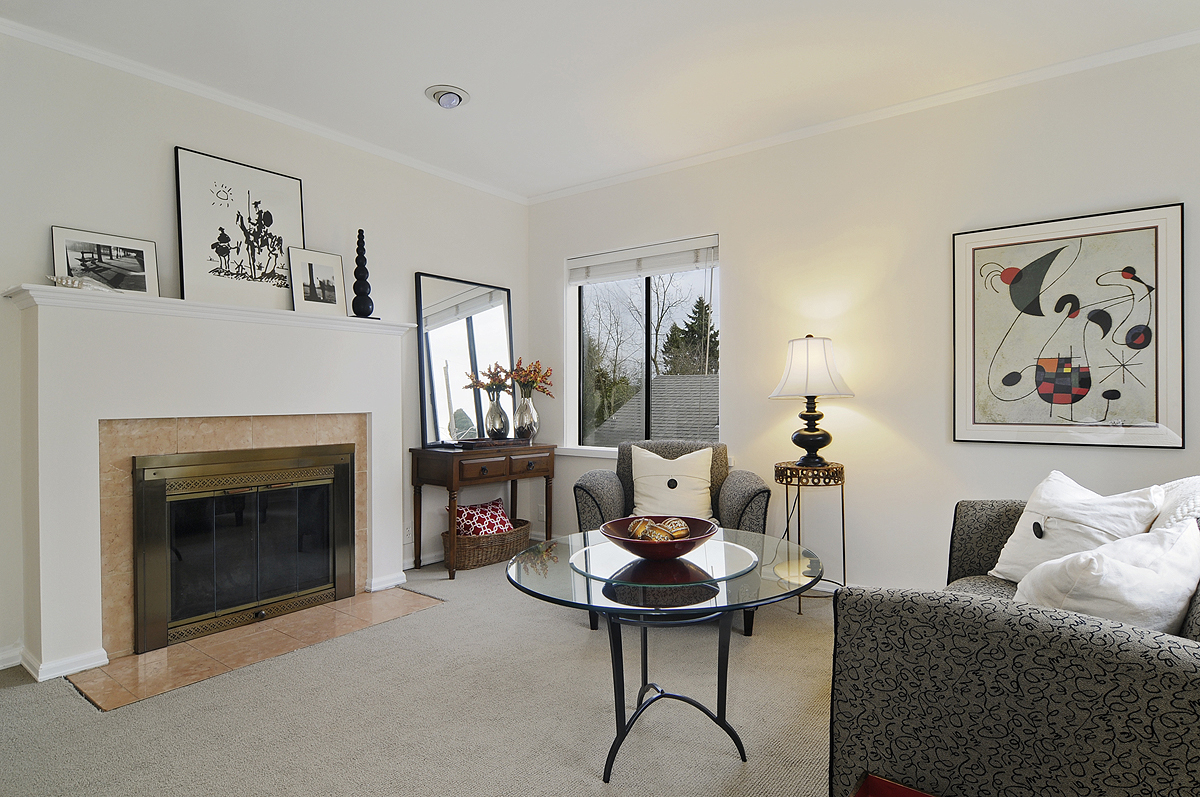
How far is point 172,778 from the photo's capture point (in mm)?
1853

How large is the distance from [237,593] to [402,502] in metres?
1.08

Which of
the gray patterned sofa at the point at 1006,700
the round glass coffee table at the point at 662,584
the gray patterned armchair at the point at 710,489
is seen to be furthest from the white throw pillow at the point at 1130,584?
the gray patterned armchair at the point at 710,489

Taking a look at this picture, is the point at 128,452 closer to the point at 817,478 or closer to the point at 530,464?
the point at 530,464

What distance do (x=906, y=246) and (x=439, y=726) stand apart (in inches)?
124

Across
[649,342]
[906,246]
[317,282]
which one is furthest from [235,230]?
[906,246]

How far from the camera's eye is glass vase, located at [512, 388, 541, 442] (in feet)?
14.5

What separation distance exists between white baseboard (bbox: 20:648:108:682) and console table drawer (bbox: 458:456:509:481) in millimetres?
1844

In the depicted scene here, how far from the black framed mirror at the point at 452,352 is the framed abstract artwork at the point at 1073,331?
2.92 meters

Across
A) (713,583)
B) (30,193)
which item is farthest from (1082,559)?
(30,193)

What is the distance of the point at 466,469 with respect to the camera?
394 cm

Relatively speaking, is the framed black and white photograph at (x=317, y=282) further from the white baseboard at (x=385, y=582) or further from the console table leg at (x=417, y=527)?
the white baseboard at (x=385, y=582)

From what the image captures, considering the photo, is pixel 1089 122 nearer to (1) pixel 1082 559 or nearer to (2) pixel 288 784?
(1) pixel 1082 559

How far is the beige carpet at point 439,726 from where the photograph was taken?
1.85m

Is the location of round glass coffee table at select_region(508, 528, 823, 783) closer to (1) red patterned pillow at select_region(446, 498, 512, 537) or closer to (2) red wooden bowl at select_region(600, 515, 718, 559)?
(2) red wooden bowl at select_region(600, 515, 718, 559)
